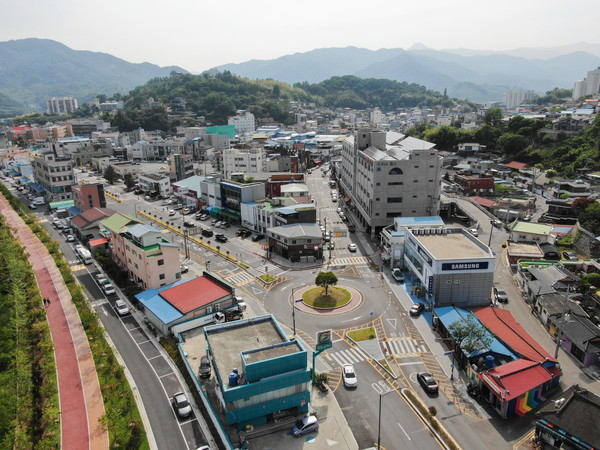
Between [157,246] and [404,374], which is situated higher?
[157,246]

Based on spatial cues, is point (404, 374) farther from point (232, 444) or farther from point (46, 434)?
point (46, 434)

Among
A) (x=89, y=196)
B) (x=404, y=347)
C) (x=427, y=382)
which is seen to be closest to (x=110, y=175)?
(x=89, y=196)

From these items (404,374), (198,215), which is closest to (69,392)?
(404,374)

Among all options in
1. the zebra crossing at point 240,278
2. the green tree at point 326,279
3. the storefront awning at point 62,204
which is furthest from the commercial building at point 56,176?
the green tree at point 326,279

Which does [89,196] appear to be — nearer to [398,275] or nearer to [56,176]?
[56,176]

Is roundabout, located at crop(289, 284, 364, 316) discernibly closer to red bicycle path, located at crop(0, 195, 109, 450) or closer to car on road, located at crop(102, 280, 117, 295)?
car on road, located at crop(102, 280, 117, 295)

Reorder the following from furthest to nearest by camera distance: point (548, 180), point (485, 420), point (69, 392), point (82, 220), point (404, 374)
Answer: point (548, 180)
point (82, 220)
point (404, 374)
point (69, 392)
point (485, 420)
